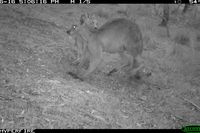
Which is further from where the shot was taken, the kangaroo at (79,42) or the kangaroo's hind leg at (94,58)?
the kangaroo at (79,42)

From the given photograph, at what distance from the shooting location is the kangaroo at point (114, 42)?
27.4ft

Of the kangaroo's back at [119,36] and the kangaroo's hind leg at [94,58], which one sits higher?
the kangaroo's back at [119,36]

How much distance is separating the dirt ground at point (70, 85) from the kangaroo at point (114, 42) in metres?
0.51

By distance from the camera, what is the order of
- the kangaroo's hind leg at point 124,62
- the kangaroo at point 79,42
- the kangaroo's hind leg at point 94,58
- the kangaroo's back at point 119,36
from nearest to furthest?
the kangaroo's hind leg at point 94,58, the kangaroo's back at point 119,36, the kangaroo at point 79,42, the kangaroo's hind leg at point 124,62

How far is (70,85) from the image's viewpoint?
7.33 m

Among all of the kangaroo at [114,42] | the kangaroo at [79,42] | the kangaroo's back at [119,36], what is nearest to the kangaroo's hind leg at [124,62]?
the kangaroo at [114,42]

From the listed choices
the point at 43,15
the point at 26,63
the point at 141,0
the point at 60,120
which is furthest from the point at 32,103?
the point at 141,0

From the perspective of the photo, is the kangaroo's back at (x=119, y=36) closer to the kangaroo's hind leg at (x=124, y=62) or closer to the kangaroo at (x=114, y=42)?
the kangaroo at (x=114, y=42)

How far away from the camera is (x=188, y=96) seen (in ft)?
30.5

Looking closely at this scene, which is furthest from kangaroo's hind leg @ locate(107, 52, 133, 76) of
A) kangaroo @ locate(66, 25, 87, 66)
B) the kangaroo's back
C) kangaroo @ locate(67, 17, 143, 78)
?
kangaroo @ locate(66, 25, 87, 66)

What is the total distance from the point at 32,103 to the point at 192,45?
35.5ft

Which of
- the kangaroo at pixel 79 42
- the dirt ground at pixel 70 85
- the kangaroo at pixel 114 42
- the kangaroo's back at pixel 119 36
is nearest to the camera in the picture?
the dirt ground at pixel 70 85

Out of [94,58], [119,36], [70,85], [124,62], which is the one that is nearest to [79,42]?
[94,58]

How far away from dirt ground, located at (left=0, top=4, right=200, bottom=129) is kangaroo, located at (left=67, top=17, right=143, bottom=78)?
1.68 ft
